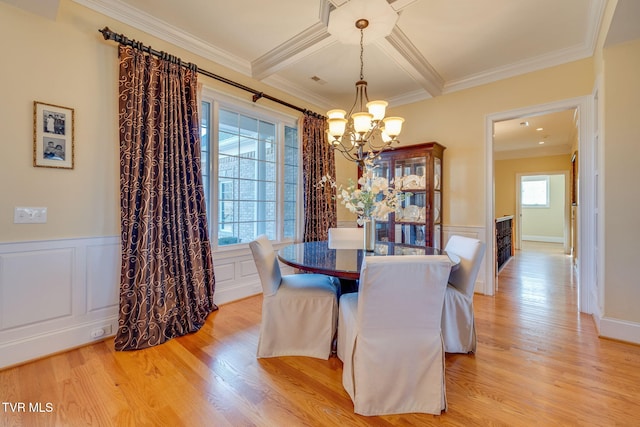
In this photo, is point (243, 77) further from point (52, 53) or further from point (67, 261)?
point (67, 261)

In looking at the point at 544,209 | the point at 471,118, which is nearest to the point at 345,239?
the point at 471,118

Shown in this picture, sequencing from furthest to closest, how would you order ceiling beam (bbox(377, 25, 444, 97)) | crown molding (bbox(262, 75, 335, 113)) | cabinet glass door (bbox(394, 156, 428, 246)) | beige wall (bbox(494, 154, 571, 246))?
beige wall (bbox(494, 154, 571, 246)) → cabinet glass door (bbox(394, 156, 428, 246)) → crown molding (bbox(262, 75, 335, 113)) → ceiling beam (bbox(377, 25, 444, 97))

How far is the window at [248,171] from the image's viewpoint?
3119 millimetres

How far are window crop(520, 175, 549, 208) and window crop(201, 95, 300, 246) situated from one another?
8978 millimetres

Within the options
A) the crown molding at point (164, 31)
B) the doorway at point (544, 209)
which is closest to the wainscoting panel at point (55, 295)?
the crown molding at point (164, 31)

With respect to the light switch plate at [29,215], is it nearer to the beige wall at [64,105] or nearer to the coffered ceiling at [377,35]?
the beige wall at [64,105]

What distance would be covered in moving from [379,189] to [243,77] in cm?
229

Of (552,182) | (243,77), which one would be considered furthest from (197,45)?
(552,182)

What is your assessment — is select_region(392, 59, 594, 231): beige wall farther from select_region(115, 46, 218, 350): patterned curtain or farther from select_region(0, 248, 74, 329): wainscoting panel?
select_region(0, 248, 74, 329): wainscoting panel

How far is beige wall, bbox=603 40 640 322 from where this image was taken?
2318mm

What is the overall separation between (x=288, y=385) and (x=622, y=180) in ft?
10.3

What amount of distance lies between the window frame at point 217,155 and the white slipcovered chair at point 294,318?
1.24 metres

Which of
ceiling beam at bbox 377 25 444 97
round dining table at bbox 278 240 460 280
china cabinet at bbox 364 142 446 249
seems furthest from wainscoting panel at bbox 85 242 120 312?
ceiling beam at bbox 377 25 444 97

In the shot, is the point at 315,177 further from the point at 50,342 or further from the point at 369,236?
the point at 50,342
